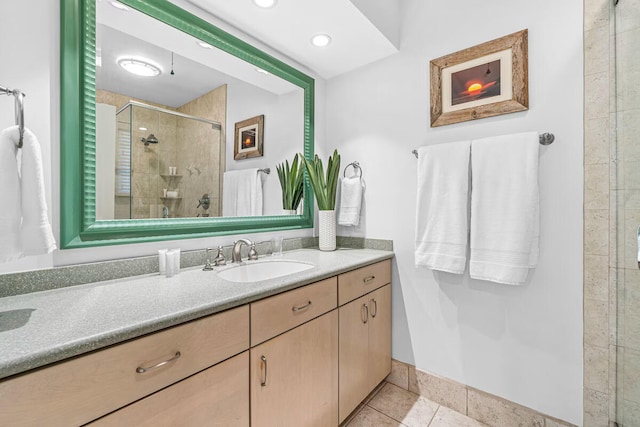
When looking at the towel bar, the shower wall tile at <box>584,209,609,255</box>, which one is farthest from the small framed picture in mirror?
the shower wall tile at <box>584,209,609,255</box>

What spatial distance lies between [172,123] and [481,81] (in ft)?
5.45

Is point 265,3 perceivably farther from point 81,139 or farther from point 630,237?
point 630,237

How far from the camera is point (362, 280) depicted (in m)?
1.61

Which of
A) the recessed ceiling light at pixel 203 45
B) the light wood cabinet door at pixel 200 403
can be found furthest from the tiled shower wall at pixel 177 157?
the light wood cabinet door at pixel 200 403

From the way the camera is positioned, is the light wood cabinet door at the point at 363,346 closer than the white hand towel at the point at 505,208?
No

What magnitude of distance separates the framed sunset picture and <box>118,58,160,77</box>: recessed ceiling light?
153 cm

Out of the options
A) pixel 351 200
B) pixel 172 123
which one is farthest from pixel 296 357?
pixel 172 123

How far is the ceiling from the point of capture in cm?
149

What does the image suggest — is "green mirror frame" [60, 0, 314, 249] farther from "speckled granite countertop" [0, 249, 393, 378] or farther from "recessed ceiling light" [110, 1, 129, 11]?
"speckled granite countertop" [0, 249, 393, 378]

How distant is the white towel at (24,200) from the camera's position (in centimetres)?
73

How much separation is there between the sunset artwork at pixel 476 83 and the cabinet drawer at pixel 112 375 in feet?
5.42

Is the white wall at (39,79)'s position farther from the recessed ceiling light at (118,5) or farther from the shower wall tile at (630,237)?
the shower wall tile at (630,237)

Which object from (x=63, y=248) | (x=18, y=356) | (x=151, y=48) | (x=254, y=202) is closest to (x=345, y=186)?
(x=254, y=202)

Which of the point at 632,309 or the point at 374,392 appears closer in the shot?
the point at 632,309
